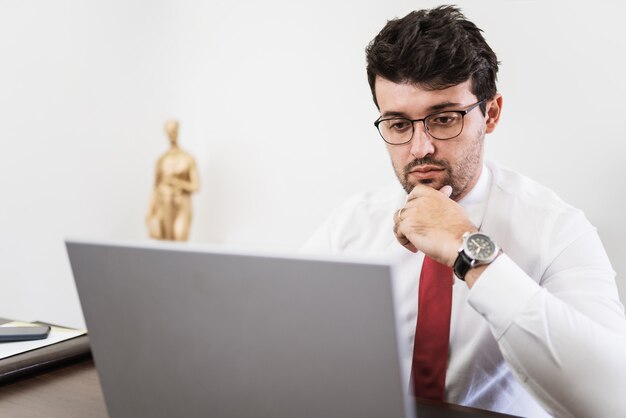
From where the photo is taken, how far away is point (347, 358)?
571mm

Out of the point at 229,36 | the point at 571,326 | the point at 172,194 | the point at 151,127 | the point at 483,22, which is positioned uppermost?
the point at 229,36

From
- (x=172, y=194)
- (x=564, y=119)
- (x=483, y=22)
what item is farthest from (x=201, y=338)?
(x=172, y=194)

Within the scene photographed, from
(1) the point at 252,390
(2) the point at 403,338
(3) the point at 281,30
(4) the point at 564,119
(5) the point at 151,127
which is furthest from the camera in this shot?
(5) the point at 151,127

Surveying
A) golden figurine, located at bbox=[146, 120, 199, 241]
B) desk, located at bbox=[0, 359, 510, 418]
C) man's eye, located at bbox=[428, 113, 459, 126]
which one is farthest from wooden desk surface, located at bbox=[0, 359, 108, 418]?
golden figurine, located at bbox=[146, 120, 199, 241]

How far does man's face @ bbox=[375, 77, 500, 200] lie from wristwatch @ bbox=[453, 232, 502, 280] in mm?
392

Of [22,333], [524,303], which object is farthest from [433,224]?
[22,333]

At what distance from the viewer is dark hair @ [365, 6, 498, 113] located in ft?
4.28

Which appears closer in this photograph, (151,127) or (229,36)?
(229,36)

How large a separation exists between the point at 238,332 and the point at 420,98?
0.85 meters

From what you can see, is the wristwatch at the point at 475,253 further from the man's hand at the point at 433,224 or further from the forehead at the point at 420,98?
the forehead at the point at 420,98

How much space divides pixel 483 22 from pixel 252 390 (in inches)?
94.8

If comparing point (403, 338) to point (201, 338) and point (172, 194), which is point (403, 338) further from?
point (172, 194)

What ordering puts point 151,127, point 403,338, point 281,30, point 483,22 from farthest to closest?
point 151,127 → point 281,30 → point 483,22 → point 403,338

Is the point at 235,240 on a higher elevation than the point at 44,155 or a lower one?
lower
